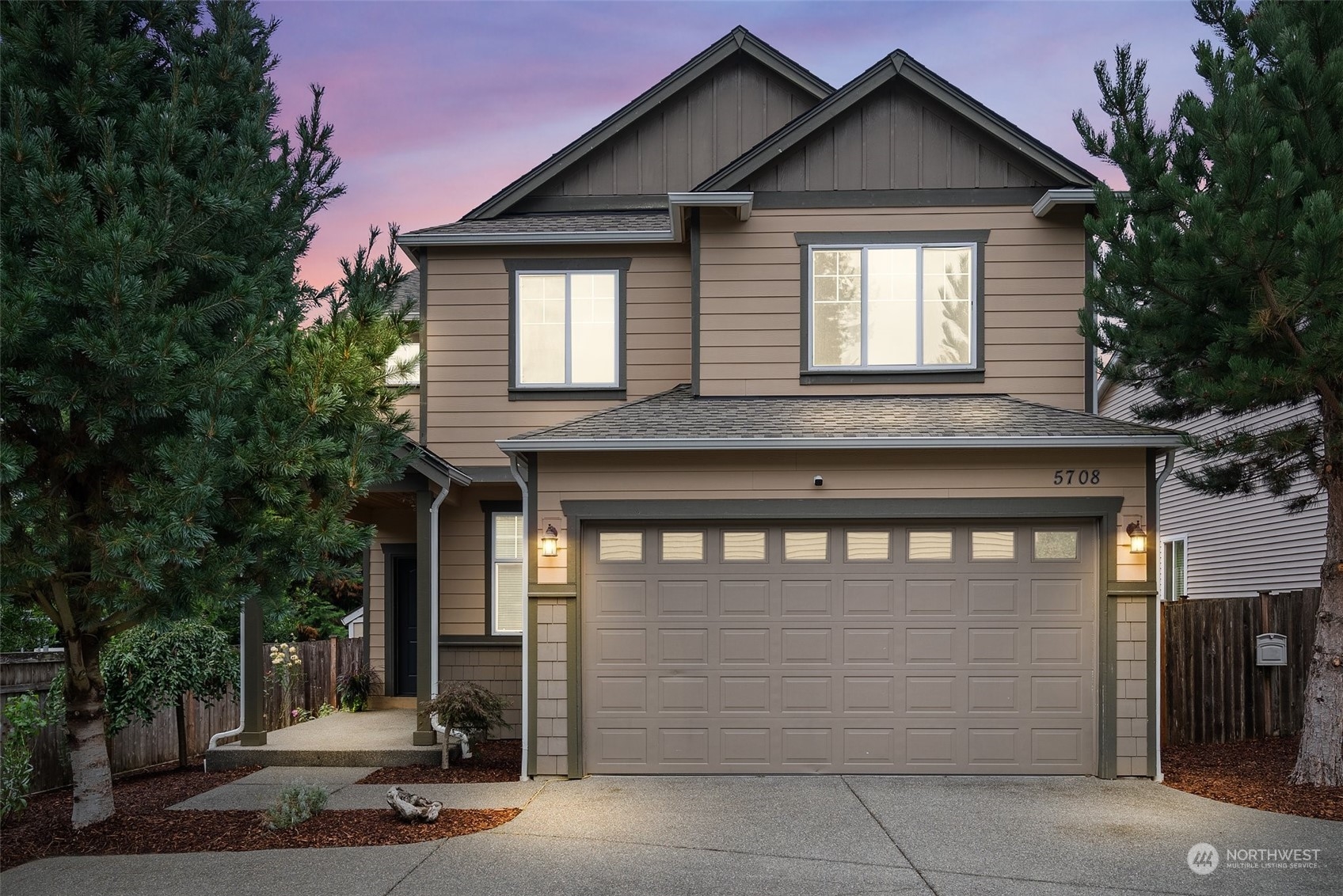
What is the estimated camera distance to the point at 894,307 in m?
11.4

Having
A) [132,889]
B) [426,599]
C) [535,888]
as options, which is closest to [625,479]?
[426,599]

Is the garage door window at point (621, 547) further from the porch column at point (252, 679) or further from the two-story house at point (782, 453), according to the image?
the porch column at point (252, 679)

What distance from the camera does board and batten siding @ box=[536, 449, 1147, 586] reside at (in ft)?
32.1

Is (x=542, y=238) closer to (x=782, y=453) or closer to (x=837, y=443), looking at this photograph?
(x=782, y=453)

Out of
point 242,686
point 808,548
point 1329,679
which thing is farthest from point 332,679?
point 1329,679

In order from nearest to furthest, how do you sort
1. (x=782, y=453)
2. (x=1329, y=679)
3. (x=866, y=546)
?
(x=1329, y=679) → (x=782, y=453) → (x=866, y=546)

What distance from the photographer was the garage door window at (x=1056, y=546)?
32.5ft

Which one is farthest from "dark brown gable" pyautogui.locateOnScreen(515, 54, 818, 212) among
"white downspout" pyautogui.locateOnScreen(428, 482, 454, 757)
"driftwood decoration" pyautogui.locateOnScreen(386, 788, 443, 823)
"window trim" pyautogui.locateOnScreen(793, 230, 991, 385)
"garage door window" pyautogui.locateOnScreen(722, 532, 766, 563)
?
"driftwood decoration" pyautogui.locateOnScreen(386, 788, 443, 823)

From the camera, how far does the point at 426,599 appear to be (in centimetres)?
1089

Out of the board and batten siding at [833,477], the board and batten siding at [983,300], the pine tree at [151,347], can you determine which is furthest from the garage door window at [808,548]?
the pine tree at [151,347]

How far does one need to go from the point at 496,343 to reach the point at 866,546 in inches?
205

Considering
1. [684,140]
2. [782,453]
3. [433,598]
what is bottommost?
[433,598]

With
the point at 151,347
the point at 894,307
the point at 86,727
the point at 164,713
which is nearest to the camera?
the point at 151,347

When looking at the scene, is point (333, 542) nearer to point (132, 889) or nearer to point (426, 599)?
point (132, 889)
